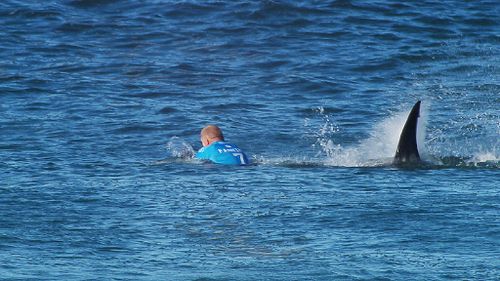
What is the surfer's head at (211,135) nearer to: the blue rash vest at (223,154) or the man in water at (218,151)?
the man in water at (218,151)

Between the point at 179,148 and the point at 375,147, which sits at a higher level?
the point at 179,148

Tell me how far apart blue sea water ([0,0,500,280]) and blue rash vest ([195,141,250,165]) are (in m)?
0.24

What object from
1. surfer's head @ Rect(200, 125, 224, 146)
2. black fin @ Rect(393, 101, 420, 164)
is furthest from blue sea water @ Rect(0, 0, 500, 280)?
surfer's head @ Rect(200, 125, 224, 146)

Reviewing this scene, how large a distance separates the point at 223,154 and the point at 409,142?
2.34 m

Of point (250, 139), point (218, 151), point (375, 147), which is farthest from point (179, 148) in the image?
point (375, 147)

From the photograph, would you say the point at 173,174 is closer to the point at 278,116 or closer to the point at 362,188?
the point at 362,188

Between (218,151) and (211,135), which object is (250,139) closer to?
(211,135)

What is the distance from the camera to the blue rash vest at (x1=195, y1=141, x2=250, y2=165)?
1477 cm

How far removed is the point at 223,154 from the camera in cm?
1484

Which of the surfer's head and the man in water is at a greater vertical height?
the surfer's head

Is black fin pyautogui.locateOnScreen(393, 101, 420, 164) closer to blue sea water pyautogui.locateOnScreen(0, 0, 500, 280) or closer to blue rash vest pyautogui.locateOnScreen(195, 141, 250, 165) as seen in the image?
blue sea water pyautogui.locateOnScreen(0, 0, 500, 280)

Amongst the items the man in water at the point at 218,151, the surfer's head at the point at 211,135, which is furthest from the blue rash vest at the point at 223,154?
the surfer's head at the point at 211,135

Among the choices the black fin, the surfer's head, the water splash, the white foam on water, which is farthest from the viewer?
the water splash

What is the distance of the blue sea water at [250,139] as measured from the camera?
399 inches
